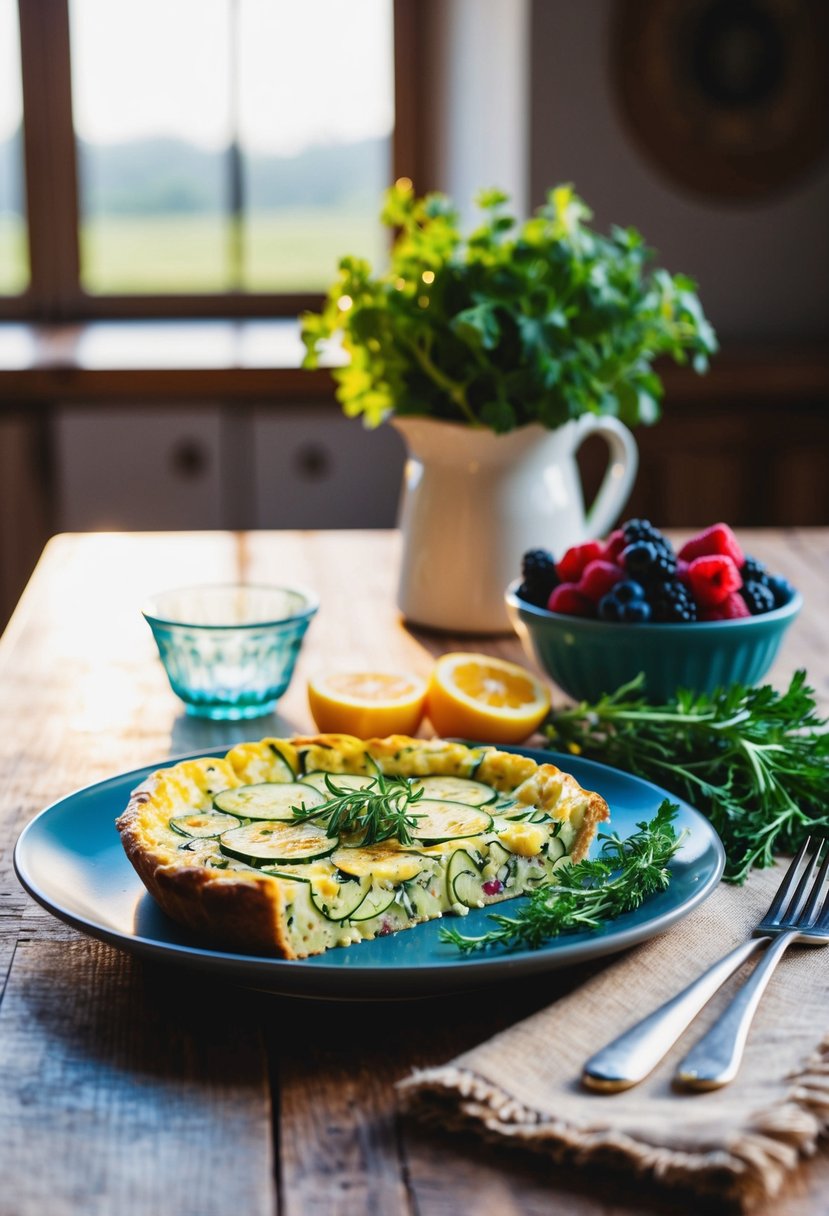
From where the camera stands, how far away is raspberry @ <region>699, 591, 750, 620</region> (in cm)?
127

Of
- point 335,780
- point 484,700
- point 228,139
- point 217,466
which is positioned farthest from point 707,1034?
point 228,139

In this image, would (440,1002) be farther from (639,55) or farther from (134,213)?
(134,213)

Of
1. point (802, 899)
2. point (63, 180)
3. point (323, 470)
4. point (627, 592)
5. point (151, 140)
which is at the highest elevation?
point (151, 140)

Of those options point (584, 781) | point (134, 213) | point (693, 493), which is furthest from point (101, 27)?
point (584, 781)

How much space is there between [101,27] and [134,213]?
0.48 meters

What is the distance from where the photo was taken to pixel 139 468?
3289mm

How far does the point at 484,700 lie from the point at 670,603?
7.3 inches

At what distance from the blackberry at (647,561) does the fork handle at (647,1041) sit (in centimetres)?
53

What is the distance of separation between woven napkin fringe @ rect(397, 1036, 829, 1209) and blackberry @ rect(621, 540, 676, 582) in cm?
59

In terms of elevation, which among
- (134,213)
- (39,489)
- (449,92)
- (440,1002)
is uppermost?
(449,92)

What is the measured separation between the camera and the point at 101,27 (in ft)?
12.3

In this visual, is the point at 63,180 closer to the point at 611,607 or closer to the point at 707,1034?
the point at 611,607

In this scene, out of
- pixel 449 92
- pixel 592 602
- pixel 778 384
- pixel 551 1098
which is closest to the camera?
pixel 551 1098

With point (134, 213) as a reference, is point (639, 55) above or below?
above
